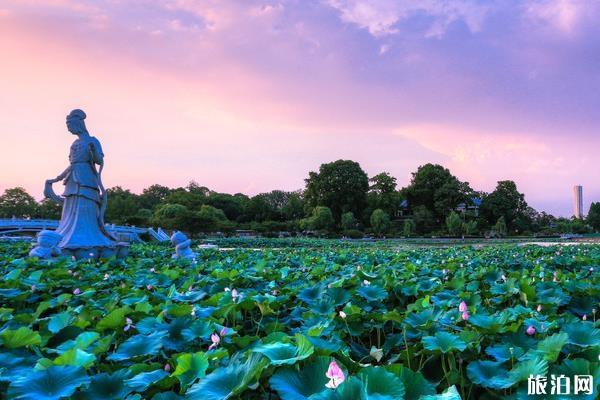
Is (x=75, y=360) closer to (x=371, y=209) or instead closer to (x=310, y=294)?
(x=310, y=294)

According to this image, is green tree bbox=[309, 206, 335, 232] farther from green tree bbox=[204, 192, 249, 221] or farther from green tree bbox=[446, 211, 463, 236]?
green tree bbox=[204, 192, 249, 221]

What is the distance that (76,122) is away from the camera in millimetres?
8578

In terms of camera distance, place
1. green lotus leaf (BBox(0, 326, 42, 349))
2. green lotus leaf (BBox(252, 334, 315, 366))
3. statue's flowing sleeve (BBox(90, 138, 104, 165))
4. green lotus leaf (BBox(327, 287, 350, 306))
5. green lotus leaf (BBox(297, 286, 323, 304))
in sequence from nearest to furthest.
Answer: green lotus leaf (BBox(252, 334, 315, 366)) < green lotus leaf (BBox(0, 326, 42, 349)) < green lotus leaf (BBox(327, 287, 350, 306)) < green lotus leaf (BBox(297, 286, 323, 304)) < statue's flowing sleeve (BBox(90, 138, 104, 165))

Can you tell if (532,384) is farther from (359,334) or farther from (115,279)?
(115,279)

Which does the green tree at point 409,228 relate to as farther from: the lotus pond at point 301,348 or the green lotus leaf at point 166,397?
the green lotus leaf at point 166,397

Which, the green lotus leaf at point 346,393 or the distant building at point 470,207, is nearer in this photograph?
the green lotus leaf at point 346,393

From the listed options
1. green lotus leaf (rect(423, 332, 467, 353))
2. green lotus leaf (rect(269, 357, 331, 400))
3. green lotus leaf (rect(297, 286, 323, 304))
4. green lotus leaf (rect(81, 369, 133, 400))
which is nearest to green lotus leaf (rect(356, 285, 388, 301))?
green lotus leaf (rect(297, 286, 323, 304))

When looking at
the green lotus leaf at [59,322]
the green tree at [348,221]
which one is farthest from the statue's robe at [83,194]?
the green tree at [348,221]

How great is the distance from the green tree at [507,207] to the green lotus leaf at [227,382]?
60.2 metres

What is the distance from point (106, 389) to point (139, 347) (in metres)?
0.36

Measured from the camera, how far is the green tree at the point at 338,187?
5584 centimetres

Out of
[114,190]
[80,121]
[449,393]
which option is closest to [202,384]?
[449,393]

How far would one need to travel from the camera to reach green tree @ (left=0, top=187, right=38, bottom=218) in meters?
52.3

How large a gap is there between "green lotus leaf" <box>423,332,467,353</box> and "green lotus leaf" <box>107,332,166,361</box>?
3.31 feet
